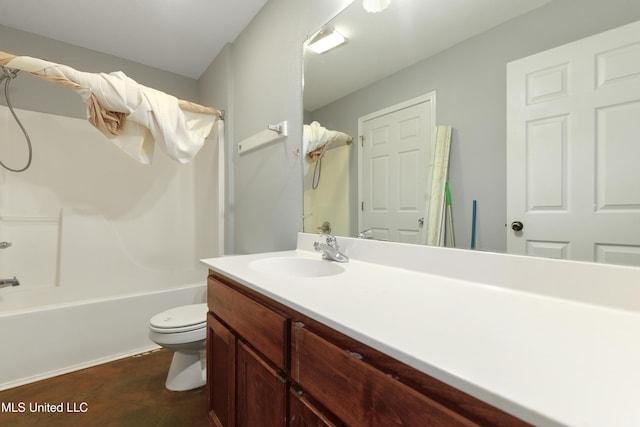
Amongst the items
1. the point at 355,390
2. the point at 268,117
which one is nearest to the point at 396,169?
the point at 355,390

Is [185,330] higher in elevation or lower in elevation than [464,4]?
lower

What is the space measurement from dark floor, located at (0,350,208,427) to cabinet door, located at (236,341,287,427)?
24.6 inches

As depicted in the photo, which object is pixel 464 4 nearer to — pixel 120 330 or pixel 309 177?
pixel 309 177

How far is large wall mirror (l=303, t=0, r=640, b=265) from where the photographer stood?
0.72 m

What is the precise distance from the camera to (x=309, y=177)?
153cm

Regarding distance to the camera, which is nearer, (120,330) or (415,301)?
(415,301)

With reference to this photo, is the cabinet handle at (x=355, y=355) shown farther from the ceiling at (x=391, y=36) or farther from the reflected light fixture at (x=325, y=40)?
the reflected light fixture at (x=325, y=40)

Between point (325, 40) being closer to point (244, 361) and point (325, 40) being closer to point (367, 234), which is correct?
point (367, 234)

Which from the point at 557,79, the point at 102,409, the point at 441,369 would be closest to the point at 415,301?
the point at 441,369

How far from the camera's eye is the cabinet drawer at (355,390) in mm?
419

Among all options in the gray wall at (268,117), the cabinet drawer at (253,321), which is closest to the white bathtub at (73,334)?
the gray wall at (268,117)

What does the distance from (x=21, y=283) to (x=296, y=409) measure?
2.47 m

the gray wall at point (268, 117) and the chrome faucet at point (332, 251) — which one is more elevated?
the gray wall at point (268, 117)

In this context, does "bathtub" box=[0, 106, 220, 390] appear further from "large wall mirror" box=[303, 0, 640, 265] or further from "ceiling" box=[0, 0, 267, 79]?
"large wall mirror" box=[303, 0, 640, 265]
